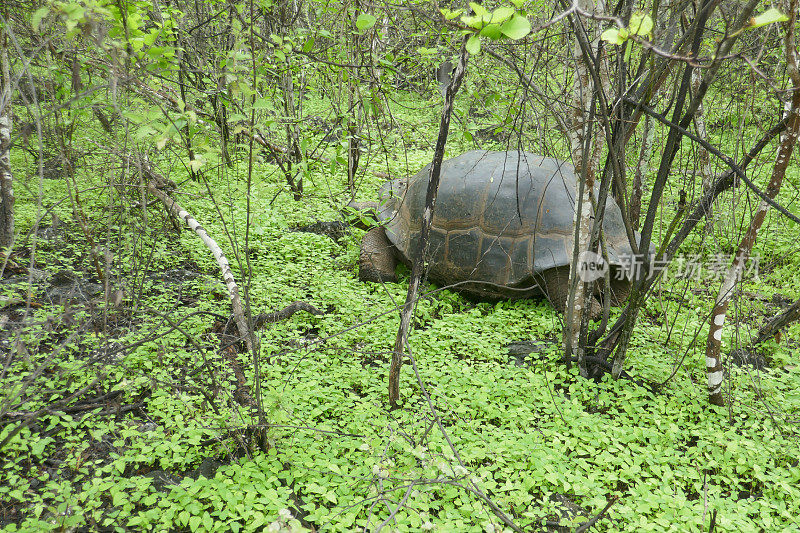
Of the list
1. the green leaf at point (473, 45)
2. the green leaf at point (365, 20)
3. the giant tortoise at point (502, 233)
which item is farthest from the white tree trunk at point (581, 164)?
the green leaf at point (473, 45)

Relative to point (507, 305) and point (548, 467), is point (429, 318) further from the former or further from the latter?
point (548, 467)

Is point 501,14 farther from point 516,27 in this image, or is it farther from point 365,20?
point 365,20

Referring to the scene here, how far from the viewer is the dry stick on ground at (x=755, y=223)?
9.12 ft

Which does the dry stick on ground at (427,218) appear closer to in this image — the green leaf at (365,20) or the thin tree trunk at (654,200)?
the green leaf at (365,20)

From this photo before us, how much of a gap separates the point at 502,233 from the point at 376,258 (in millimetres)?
1311

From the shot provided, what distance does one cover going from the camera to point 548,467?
2.97m

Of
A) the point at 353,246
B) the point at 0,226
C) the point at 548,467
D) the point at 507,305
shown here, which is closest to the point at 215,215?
the point at 353,246

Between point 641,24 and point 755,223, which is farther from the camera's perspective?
point 755,223

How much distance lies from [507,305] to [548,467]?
223 centimetres

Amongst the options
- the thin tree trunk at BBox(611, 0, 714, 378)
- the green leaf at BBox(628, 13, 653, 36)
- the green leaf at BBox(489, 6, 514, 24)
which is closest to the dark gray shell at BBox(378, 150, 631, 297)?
the thin tree trunk at BBox(611, 0, 714, 378)

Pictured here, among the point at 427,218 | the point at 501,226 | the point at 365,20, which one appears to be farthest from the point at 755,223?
the point at 365,20

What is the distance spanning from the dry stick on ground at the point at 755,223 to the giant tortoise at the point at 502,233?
1236mm

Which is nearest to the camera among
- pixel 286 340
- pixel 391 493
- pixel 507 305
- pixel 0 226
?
pixel 391 493

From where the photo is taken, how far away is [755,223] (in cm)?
321
